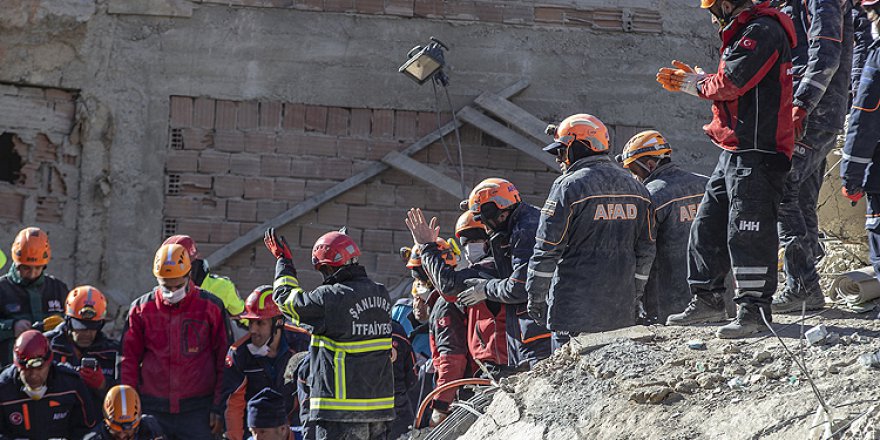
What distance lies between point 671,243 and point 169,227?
625 cm

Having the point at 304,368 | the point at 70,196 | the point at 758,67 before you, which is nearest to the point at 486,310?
the point at 304,368

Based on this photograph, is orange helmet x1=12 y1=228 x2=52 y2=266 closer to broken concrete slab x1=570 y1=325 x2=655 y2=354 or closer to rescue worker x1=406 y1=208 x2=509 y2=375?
rescue worker x1=406 y1=208 x2=509 y2=375

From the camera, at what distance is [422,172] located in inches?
478

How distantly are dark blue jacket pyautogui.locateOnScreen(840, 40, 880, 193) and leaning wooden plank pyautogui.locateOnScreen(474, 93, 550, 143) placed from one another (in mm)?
5878

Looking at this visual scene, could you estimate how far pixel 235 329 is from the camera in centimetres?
1171

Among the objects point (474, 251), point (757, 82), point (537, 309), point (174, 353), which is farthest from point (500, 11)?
point (757, 82)

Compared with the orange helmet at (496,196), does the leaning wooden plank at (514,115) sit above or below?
above

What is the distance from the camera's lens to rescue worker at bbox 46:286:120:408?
894 cm

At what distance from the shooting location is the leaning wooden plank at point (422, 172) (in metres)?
12.1

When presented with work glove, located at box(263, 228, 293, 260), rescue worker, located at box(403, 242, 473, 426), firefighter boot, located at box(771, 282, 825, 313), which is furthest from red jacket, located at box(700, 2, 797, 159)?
work glove, located at box(263, 228, 293, 260)

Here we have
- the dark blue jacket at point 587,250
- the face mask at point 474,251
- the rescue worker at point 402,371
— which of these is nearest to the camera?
the dark blue jacket at point 587,250

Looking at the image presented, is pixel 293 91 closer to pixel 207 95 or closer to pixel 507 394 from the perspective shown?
pixel 207 95

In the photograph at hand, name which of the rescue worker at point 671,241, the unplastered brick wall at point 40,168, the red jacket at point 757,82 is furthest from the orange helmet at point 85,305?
the red jacket at point 757,82

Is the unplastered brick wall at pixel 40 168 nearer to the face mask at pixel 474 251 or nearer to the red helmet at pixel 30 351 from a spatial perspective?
the red helmet at pixel 30 351
